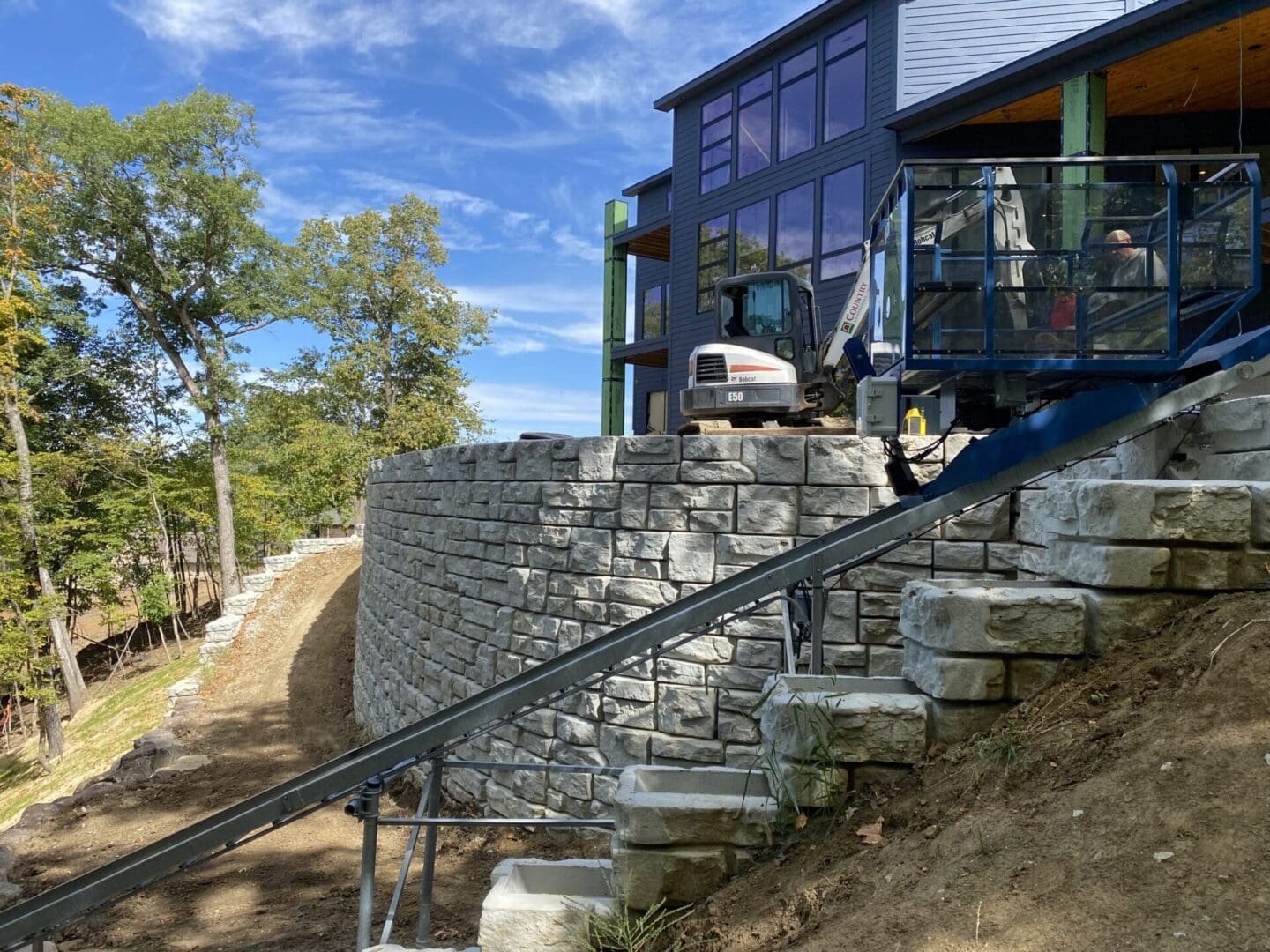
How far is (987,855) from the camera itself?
2.52 meters

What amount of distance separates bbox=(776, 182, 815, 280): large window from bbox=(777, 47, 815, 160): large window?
2.40 ft

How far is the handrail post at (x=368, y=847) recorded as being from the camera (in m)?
3.23

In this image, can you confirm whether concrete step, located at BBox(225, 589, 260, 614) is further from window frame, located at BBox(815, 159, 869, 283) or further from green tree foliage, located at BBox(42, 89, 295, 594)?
window frame, located at BBox(815, 159, 869, 283)

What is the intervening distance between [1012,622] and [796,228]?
12504 millimetres

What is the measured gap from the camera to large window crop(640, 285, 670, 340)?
2019cm

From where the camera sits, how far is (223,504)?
23156 millimetres

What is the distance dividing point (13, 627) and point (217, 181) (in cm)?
1185

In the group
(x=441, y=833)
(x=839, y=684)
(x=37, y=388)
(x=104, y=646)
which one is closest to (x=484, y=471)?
(x=441, y=833)

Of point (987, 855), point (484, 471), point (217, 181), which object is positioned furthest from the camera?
point (217, 181)

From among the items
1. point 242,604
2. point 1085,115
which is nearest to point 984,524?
point 1085,115

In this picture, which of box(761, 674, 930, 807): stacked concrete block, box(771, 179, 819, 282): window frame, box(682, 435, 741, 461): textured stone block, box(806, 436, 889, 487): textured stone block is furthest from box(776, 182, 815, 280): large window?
box(761, 674, 930, 807): stacked concrete block

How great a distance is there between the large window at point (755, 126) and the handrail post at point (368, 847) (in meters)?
14.2

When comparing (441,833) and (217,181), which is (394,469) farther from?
(217,181)

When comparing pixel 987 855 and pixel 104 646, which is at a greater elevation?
pixel 987 855
